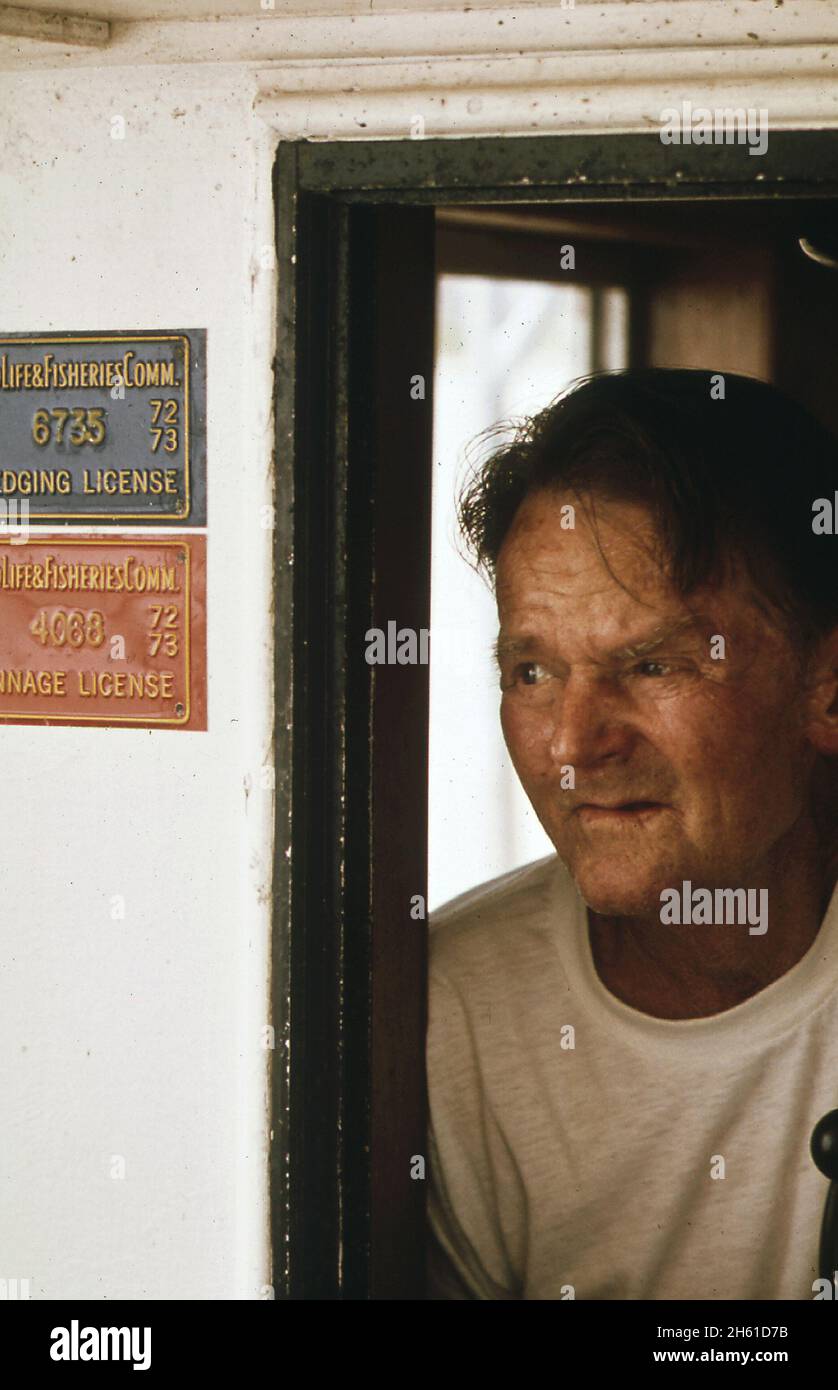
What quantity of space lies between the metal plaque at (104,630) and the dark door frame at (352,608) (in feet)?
0.50

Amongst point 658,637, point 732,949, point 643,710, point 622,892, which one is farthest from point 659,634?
point 732,949

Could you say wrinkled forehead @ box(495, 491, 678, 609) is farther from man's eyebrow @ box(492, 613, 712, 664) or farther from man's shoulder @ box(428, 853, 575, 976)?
man's shoulder @ box(428, 853, 575, 976)

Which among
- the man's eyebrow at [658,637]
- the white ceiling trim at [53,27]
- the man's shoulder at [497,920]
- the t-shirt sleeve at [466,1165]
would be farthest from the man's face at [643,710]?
the white ceiling trim at [53,27]

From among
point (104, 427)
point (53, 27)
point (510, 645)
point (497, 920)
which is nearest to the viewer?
point (53, 27)

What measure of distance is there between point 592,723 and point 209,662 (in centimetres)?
57

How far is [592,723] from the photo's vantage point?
2.09 m

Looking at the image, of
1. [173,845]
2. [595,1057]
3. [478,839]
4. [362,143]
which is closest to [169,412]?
[362,143]

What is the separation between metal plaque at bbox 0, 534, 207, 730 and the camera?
2029mm

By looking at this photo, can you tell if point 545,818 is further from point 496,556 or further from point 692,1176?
point 692,1176

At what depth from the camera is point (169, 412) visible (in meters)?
2.01

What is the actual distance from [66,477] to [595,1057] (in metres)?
1.20

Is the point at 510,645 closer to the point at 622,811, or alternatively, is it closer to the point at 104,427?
the point at 622,811

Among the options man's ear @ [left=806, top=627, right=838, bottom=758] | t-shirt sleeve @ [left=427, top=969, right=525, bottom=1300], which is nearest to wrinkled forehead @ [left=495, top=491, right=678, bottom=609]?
man's ear @ [left=806, top=627, right=838, bottom=758]

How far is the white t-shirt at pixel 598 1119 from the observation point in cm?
210
